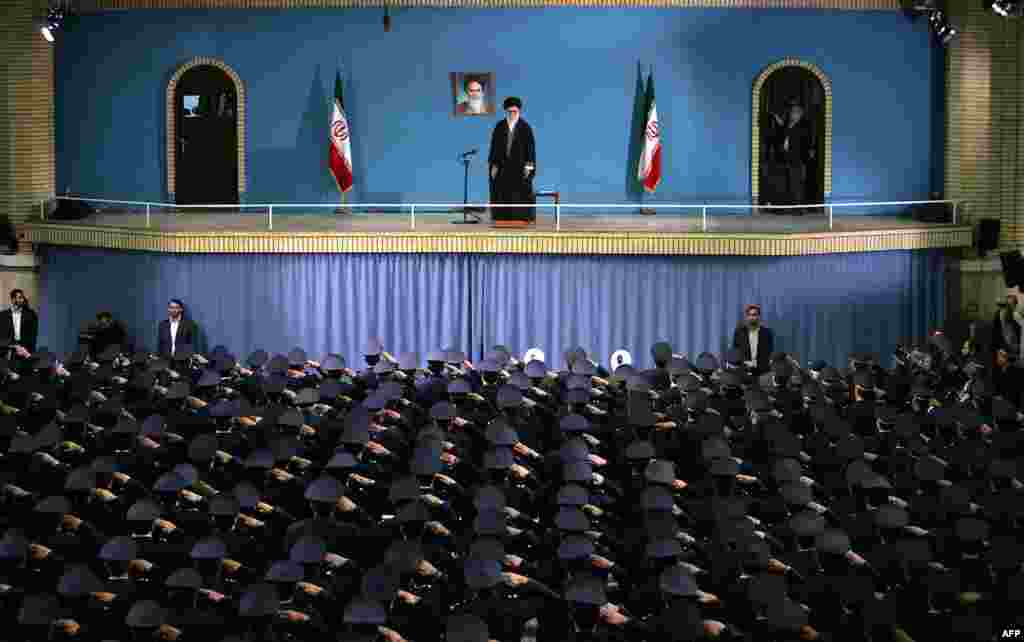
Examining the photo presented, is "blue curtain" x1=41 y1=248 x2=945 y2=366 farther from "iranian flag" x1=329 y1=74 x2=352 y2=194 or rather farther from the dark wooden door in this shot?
the dark wooden door

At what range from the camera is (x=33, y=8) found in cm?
2311

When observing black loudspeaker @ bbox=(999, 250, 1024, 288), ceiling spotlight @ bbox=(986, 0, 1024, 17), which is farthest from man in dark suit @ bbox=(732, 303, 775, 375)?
ceiling spotlight @ bbox=(986, 0, 1024, 17)

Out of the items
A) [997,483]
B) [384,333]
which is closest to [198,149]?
[384,333]

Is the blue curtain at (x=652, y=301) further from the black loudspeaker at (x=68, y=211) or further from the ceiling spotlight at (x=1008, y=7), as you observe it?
the black loudspeaker at (x=68, y=211)

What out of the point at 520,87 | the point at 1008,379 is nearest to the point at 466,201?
the point at 520,87

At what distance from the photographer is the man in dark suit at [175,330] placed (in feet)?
67.9

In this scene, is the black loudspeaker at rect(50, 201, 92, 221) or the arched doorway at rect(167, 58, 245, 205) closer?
the black loudspeaker at rect(50, 201, 92, 221)

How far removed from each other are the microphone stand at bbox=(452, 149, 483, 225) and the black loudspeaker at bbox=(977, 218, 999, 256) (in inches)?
223

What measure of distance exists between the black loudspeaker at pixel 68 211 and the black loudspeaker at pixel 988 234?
10453 mm

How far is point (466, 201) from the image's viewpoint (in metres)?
23.0

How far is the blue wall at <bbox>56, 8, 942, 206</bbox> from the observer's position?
23016mm

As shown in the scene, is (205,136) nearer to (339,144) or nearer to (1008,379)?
(339,144)

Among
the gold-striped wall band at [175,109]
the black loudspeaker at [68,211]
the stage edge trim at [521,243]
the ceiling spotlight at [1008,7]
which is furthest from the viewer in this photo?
the gold-striped wall band at [175,109]

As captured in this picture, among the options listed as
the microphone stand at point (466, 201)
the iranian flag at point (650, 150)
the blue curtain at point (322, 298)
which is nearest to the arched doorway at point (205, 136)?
the blue curtain at point (322, 298)
